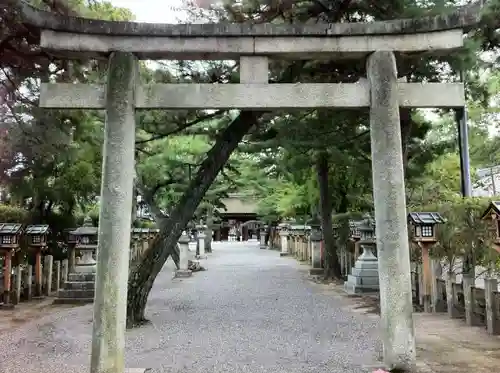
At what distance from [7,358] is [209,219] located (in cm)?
2710

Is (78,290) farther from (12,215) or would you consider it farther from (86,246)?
(12,215)

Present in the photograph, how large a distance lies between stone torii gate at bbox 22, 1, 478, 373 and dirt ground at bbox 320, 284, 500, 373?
103 centimetres

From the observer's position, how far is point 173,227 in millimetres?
8180

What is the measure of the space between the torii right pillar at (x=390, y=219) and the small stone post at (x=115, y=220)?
283 cm

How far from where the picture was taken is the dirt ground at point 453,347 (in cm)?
554

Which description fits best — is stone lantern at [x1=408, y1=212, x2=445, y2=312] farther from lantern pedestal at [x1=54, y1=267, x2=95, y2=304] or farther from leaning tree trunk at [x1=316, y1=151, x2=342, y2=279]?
lantern pedestal at [x1=54, y1=267, x2=95, y2=304]

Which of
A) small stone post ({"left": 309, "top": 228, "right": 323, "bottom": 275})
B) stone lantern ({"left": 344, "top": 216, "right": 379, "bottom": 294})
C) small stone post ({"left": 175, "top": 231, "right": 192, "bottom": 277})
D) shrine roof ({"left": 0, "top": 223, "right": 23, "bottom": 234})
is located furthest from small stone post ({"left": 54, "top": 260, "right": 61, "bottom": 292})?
small stone post ({"left": 309, "top": 228, "right": 323, "bottom": 275})

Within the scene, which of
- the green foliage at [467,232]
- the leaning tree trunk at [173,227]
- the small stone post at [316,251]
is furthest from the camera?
the small stone post at [316,251]

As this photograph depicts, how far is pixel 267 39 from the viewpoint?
5410 mm

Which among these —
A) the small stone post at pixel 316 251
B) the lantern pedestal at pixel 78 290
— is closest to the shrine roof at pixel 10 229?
the lantern pedestal at pixel 78 290

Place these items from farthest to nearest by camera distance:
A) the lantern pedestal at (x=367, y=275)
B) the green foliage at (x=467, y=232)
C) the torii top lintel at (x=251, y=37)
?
the lantern pedestal at (x=367, y=275)
the green foliage at (x=467, y=232)
the torii top lintel at (x=251, y=37)

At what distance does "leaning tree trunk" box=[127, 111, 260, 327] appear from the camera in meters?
8.16

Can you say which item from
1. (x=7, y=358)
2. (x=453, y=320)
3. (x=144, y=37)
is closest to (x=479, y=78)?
(x=453, y=320)

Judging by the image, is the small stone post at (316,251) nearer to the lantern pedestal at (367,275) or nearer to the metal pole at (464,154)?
the lantern pedestal at (367,275)
